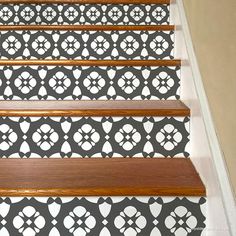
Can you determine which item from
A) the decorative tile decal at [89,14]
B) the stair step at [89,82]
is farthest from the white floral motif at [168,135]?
the decorative tile decal at [89,14]

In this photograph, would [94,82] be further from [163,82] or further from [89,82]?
[163,82]

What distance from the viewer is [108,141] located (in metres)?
1.64

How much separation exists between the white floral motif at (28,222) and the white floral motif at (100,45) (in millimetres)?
1177

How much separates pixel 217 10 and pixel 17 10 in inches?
62.5

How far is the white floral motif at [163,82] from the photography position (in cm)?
197

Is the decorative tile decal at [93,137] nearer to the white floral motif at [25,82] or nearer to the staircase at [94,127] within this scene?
the staircase at [94,127]

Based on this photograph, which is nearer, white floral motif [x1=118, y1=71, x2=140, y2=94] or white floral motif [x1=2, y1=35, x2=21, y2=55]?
white floral motif [x1=118, y1=71, x2=140, y2=94]

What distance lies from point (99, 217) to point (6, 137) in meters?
0.55

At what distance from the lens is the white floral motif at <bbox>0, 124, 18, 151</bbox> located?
1.62 meters

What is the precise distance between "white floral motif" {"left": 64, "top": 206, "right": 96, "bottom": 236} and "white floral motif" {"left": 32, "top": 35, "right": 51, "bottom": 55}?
47.7 inches

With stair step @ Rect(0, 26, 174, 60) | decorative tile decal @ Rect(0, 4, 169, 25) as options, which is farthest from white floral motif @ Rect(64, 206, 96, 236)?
decorative tile decal @ Rect(0, 4, 169, 25)

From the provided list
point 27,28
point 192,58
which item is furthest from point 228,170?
point 27,28

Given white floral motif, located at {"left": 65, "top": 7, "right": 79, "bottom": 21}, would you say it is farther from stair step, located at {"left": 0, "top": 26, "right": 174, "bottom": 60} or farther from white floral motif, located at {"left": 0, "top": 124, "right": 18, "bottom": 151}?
white floral motif, located at {"left": 0, "top": 124, "right": 18, "bottom": 151}

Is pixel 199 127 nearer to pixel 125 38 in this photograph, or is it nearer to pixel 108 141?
pixel 108 141
